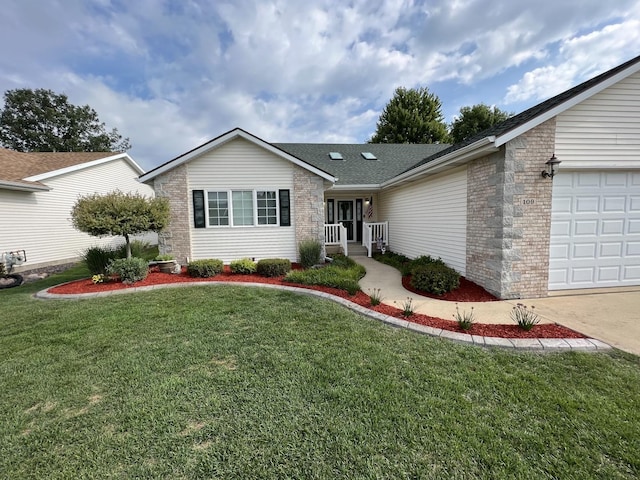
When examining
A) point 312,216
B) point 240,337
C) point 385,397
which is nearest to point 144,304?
point 240,337

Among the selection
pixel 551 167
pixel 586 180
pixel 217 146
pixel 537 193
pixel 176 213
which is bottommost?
pixel 176 213

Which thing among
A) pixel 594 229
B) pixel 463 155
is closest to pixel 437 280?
pixel 463 155

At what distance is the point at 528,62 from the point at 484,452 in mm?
12801

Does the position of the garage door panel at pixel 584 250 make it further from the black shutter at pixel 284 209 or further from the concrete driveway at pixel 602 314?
the black shutter at pixel 284 209

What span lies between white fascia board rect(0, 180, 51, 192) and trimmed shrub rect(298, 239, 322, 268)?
9667 millimetres

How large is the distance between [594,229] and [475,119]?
27.4 m

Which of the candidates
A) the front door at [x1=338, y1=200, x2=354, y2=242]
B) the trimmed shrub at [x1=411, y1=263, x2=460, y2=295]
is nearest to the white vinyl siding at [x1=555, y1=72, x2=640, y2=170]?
the trimmed shrub at [x1=411, y1=263, x2=460, y2=295]

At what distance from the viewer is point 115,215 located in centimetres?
703

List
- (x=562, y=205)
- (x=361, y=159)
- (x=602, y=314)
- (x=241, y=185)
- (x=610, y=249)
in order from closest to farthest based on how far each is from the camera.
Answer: (x=602, y=314), (x=562, y=205), (x=610, y=249), (x=241, y=185), (x=361, y=159)

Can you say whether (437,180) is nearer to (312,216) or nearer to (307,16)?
(312,216)

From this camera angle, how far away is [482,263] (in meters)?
6.10

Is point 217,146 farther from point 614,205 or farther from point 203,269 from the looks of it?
point 614,205

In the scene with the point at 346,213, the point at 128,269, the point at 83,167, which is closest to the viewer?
the point at 128,269

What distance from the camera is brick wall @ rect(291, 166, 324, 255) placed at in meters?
9.40
